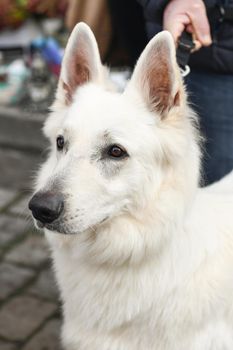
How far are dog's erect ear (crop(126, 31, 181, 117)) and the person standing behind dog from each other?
30 centimetres

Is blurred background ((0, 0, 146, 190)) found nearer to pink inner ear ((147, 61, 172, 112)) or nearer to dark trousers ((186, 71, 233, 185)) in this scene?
dark trousers ((186, 71, 233, 185))

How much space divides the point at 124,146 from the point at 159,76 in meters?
0.33

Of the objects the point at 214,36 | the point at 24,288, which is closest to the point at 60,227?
the point at 214,36

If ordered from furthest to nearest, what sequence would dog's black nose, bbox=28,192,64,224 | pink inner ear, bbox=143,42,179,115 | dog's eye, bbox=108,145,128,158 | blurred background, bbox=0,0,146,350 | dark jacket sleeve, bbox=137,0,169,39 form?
blurred background, bbox=0,0,146,350 < dark jacket sleeve, bbox=137,0,169,39 < dog's eye, bbox=108,145,128,158 < pink inner ear, bbox=143,42,179,115 < dog's black nose, bbox=28,192,64,224

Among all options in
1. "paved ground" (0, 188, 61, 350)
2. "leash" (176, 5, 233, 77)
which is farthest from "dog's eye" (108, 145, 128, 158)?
"paved ground" (0, 188, 61, 350)

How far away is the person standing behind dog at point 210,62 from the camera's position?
289cm

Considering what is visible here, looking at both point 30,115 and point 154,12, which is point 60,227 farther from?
point 30,115

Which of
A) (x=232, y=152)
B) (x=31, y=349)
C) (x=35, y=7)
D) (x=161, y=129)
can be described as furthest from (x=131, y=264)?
(x=35, y=7)

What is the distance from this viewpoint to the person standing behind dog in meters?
2.89

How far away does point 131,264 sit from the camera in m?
2.74

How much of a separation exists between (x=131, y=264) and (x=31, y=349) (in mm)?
1197

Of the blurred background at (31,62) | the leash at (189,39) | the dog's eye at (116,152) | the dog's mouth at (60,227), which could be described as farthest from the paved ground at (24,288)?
the leash at (189,39)

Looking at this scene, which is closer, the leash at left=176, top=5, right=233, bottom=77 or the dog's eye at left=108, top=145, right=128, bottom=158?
the dog's eye at left=108, top=145, right=128, bottom=158

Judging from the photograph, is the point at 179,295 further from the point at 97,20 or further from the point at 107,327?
the point at 97,20
